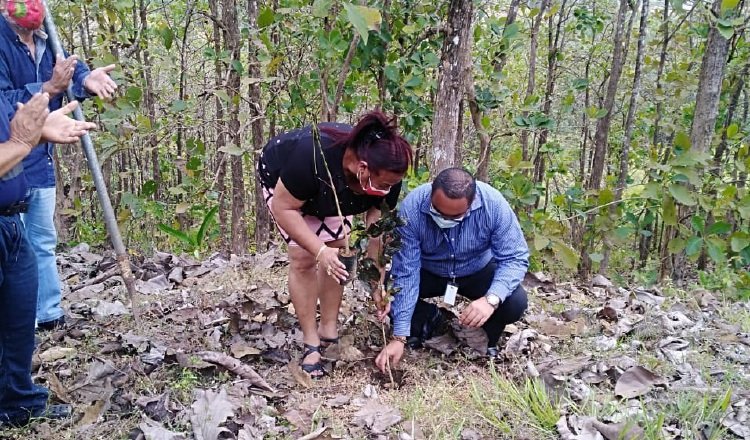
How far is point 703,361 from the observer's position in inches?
117

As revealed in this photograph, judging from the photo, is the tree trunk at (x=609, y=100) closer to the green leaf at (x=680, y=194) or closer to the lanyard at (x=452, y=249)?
the green leaf at (x=680, y=194)

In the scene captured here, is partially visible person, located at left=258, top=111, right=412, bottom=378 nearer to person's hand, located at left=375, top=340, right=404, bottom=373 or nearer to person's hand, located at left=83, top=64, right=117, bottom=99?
person's hand, located at left=375, top=340, right=404, bottom=373

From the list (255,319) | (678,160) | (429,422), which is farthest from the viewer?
(678,160)

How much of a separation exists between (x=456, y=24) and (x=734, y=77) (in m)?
4.58

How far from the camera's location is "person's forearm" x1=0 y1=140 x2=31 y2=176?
192 cm

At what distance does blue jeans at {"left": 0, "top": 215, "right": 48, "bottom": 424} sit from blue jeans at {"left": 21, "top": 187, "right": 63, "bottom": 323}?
86cm

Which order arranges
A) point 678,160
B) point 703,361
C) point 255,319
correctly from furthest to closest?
1. point 678,160
2. point 255,319
3. point 703,361

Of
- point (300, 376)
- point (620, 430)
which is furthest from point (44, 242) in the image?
point (620, 430)

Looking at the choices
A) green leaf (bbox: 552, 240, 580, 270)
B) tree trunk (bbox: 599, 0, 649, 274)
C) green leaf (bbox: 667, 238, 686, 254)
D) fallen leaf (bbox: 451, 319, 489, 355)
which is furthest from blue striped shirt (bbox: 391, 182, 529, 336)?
tree trunk (bbox: 599, 0, 649, 274)

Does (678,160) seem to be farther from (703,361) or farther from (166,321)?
(166,321)

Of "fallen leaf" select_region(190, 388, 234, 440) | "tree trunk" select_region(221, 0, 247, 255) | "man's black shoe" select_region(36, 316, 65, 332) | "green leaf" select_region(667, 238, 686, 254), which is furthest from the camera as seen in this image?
"tree trunk" select_region(221, 0, 247, 255)

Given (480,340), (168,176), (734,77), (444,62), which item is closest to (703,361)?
(480,340)

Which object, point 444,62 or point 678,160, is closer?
point 444,62

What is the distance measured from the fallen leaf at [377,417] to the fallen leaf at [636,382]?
97 cm
